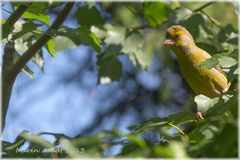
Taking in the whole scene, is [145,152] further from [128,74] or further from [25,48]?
[128,74]

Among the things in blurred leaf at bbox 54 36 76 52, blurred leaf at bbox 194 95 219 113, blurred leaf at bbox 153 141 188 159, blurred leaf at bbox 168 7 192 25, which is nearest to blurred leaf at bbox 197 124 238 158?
blurred leaf at bbox 153 141 188 159

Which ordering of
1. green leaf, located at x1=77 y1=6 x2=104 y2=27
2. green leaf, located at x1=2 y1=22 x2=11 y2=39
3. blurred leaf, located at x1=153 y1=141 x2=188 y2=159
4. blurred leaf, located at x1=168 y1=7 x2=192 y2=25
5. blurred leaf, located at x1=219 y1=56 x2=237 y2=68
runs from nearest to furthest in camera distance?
blurred leaf, located at x1=153 y1=141 x2=188 y2=159
blurred leaf, located at x1=219 y1=56 x2=237 y2=68
green leaf, located at x1=2 y1=22 x2=11 y2=39
blurred leaf, located at x1=168 y1=7 x2=192 y2=25
green leaf, located at x1=77 y1=6 x2=104 y2=27

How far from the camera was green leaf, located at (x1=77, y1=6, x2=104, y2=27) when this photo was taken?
451 cm

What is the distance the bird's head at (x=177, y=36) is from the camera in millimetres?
4570

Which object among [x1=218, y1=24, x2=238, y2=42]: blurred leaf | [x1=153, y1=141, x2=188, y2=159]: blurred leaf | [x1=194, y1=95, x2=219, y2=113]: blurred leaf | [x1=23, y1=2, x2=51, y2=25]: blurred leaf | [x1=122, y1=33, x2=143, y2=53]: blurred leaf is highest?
[x1=153, y1=141, x2=188, y2=159]: blurred leaf

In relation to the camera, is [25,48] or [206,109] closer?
[206,109]

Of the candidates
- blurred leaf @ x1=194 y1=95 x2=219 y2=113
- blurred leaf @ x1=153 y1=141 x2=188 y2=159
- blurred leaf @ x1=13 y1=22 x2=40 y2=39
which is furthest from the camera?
blurred leaf @ x1=13 y1=22 x2=40 y2=39

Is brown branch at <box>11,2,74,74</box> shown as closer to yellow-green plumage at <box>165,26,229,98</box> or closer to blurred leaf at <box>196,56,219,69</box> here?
yellow-green plumage at <box>165,26,229,98</box>

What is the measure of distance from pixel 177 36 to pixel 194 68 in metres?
0.47

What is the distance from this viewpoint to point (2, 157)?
7.24 ft

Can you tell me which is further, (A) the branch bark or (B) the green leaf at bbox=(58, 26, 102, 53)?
(B) the green leaf at bbox=(58, 26, 102, 53)

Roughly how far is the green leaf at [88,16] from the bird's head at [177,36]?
21.6 inches

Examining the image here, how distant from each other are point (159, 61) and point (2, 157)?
12.4ft

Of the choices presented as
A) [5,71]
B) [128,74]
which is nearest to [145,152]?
[5,71]
